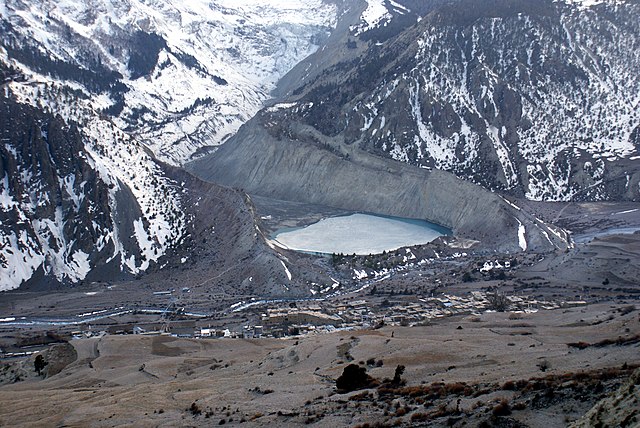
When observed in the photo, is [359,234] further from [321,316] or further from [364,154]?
[321,316]

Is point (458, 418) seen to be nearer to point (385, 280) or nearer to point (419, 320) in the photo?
point (419, 320)

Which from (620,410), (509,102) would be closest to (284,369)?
(620,410)

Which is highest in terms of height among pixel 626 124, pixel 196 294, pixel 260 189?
pixel 626 124

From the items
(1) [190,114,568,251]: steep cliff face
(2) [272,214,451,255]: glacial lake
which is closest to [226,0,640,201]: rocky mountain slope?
(1) [190,114,568,251]: steep cliff face

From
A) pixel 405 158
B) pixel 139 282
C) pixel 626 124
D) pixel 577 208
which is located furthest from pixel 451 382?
pixel 626 124

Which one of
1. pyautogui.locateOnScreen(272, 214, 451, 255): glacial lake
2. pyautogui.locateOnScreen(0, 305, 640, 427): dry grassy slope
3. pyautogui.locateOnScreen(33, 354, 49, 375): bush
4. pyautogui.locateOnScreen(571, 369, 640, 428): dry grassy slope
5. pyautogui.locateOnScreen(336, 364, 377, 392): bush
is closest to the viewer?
pyautogui.locateOnScreen(571, 369, 640, 428): dry grassy slope

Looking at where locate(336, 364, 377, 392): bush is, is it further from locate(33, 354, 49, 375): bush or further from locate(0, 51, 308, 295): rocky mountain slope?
locate(0, 51, 308, 295): rocky mountain slope
